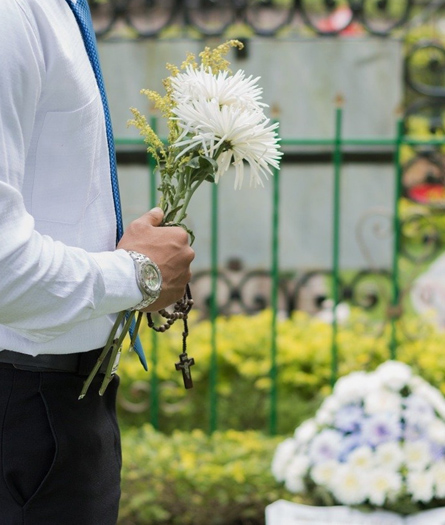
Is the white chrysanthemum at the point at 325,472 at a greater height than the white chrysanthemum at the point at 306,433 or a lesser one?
lesser

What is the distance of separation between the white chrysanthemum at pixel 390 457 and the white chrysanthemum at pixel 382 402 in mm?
119

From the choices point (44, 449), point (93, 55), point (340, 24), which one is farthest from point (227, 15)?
point (44, 449)

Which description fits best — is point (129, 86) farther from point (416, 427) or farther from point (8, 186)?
point (8, 186)

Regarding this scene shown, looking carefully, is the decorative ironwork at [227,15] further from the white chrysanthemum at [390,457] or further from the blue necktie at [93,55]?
the blue necktie at [93,55]

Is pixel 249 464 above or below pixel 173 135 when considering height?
below

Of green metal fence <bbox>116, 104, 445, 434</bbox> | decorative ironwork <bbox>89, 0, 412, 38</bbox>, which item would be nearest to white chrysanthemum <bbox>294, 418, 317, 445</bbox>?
green metal fence <bbox>116, 104, 445, 434</bbox>

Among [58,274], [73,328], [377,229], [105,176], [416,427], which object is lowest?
[416,427]

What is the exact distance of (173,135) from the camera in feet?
4.91

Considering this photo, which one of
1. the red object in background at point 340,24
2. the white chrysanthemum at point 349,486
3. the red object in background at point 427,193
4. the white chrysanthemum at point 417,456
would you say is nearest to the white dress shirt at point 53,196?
the white chrysanthemum at point 349,486

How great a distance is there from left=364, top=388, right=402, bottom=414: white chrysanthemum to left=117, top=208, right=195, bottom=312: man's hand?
4.59 ft

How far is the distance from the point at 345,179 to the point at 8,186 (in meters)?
3.13

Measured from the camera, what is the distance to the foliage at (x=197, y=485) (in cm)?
292

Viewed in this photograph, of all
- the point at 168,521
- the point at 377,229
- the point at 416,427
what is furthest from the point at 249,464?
the point at 377,229

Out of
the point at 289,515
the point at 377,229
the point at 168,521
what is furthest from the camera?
the point at 377,229
